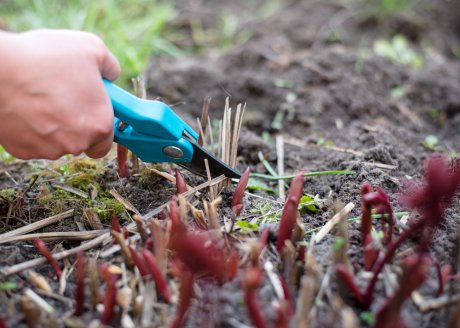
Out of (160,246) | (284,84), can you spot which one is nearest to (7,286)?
(160,246)

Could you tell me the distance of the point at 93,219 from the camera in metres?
2.03

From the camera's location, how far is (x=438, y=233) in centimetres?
189

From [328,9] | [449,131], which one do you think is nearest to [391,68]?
[449,131]

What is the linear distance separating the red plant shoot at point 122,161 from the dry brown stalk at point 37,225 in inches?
12.9

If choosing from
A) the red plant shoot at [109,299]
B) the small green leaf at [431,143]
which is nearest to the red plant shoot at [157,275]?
the red plant shoot at [109,299]

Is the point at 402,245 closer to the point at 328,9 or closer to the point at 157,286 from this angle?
the point at 157,286

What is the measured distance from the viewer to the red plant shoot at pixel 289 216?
172cm

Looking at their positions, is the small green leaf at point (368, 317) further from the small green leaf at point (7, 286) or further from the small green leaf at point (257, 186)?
the small green leaf at point (7, 286)

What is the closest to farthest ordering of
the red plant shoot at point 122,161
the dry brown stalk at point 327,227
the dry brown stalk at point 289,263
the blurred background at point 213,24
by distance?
the dry brown stalk at point 289,263, the dry brown stalk at point 327,227, the red plant shoot at point 122,161, the blurred background at point 213,24

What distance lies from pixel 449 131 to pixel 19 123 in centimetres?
269

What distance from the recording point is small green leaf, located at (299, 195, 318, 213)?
83.4 inches

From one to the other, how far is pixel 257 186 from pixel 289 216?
65 cm

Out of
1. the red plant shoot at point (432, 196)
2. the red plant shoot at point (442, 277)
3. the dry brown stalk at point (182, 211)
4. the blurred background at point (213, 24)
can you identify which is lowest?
the blurred background at point (213, 24)

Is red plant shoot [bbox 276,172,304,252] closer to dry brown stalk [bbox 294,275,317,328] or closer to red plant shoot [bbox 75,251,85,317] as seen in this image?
dry brown stalk [bbox 294,275,317,328]
